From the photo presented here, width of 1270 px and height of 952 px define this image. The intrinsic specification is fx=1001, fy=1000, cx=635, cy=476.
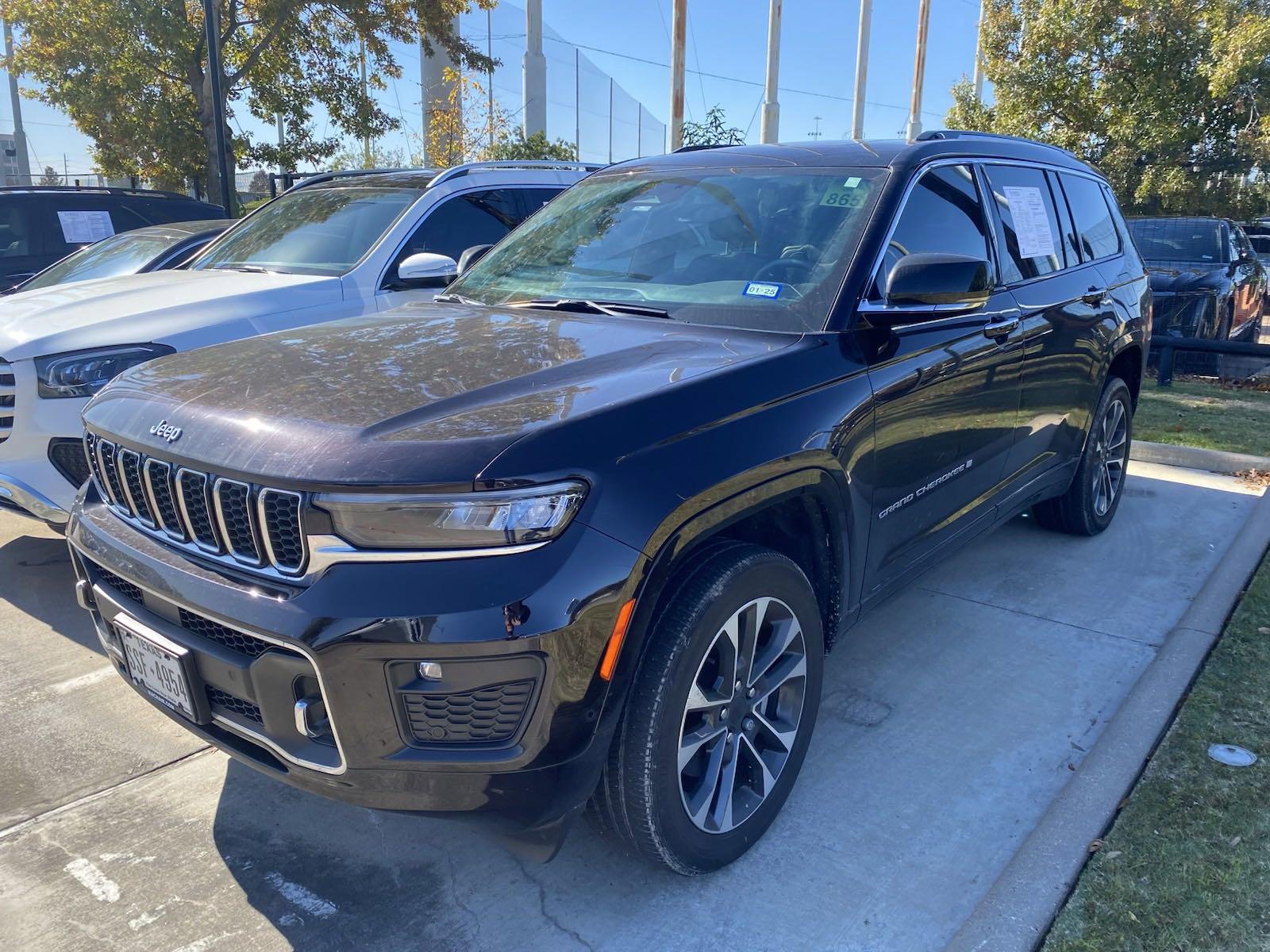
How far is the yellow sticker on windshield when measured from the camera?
11.1ft

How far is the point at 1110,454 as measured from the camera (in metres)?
5.37

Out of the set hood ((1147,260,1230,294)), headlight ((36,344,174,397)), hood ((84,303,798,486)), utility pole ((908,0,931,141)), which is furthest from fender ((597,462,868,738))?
utility pole ((908,0,931,141))

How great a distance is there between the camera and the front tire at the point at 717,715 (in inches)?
92.7

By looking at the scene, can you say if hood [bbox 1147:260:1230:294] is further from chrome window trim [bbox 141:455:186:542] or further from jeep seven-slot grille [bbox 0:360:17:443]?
chrome window trim [bbox 141:455:186:542]

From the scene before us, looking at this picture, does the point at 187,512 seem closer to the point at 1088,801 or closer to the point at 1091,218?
the point at 1088,801

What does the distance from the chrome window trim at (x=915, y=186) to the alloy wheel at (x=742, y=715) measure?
1031 mm

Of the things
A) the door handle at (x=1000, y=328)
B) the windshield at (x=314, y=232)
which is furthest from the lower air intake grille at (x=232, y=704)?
the windshield at (x=314, y=232)

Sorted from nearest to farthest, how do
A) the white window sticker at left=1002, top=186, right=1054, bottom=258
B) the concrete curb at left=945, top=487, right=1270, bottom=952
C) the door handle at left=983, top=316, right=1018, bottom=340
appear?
the concrete curb at left=945, top=487, right=1270, bottom=952 → the door handle at left=983, top=316, right=1018, bottom=340 → the white window sticker at left=1002, top=186, right=1054, bottom=258

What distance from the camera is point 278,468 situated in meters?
2.18

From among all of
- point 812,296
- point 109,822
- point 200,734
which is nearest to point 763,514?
point 812,296

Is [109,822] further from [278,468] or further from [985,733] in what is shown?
[985,733]

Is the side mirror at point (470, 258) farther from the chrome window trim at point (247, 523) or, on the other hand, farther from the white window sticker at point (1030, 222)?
the chrome window trim at point (247, 523)

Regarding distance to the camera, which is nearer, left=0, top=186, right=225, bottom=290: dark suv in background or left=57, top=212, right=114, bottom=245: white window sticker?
left=0, top=186, right=225, bottom=290: dark suv in background

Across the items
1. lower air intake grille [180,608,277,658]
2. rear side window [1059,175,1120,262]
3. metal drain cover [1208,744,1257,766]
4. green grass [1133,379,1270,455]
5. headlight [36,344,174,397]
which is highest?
rear side window [1059,175,1120,262]
